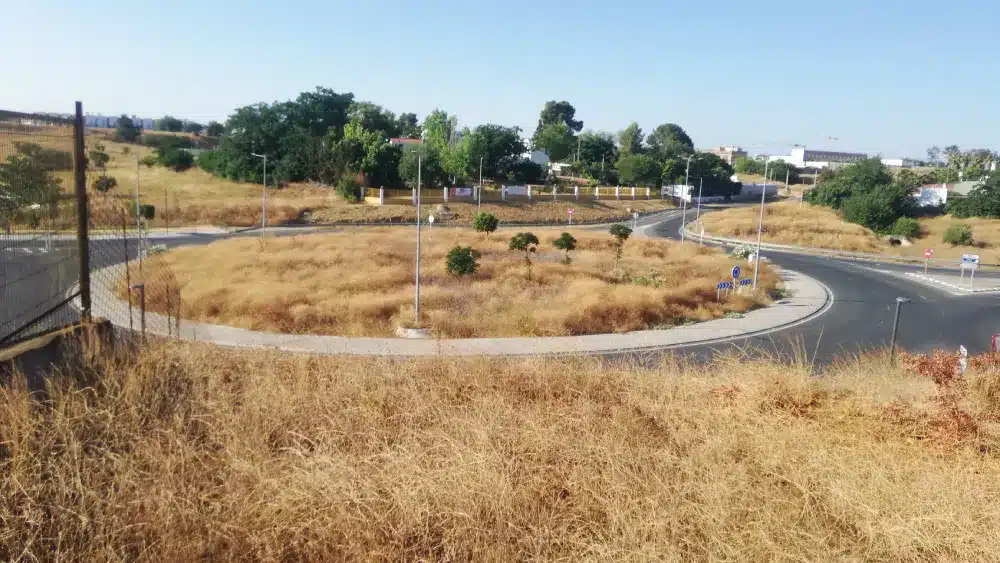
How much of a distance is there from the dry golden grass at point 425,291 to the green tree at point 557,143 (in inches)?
2863

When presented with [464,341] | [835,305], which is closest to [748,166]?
[835,305]

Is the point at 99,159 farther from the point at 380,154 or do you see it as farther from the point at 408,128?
the point at 408,128

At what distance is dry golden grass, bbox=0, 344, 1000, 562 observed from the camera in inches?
209

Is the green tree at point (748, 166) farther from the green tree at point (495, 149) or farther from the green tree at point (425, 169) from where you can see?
the green tree at point (425, 169)

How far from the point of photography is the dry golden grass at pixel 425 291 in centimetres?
2047

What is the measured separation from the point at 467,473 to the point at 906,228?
67336mm

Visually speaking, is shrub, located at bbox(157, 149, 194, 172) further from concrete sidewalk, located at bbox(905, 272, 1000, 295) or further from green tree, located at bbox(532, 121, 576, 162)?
concrete sidewalk, located at bbox(905, 272, 1000, 295)

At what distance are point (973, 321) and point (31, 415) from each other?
103 feet

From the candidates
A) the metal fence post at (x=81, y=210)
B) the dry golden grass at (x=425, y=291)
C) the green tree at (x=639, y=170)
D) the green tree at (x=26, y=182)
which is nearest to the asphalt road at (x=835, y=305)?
the metal fence post at (x=81, y=210)

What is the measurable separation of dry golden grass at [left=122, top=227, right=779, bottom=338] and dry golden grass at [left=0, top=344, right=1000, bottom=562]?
38.3 feet

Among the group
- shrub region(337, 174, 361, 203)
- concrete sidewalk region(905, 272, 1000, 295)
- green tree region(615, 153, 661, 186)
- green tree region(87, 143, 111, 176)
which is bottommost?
concrete sidewalk region(905, 272, 1000, 295)

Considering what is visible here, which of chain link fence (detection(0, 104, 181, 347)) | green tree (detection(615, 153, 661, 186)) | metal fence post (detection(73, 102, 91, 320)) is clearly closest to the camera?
chain link fence (detection(0, 104, 181, 347))

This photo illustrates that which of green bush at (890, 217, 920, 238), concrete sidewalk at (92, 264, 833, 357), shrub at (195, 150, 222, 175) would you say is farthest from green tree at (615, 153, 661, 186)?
concrete sidewalk at (92, 264, 833, 357)

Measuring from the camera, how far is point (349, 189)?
2416 inches
